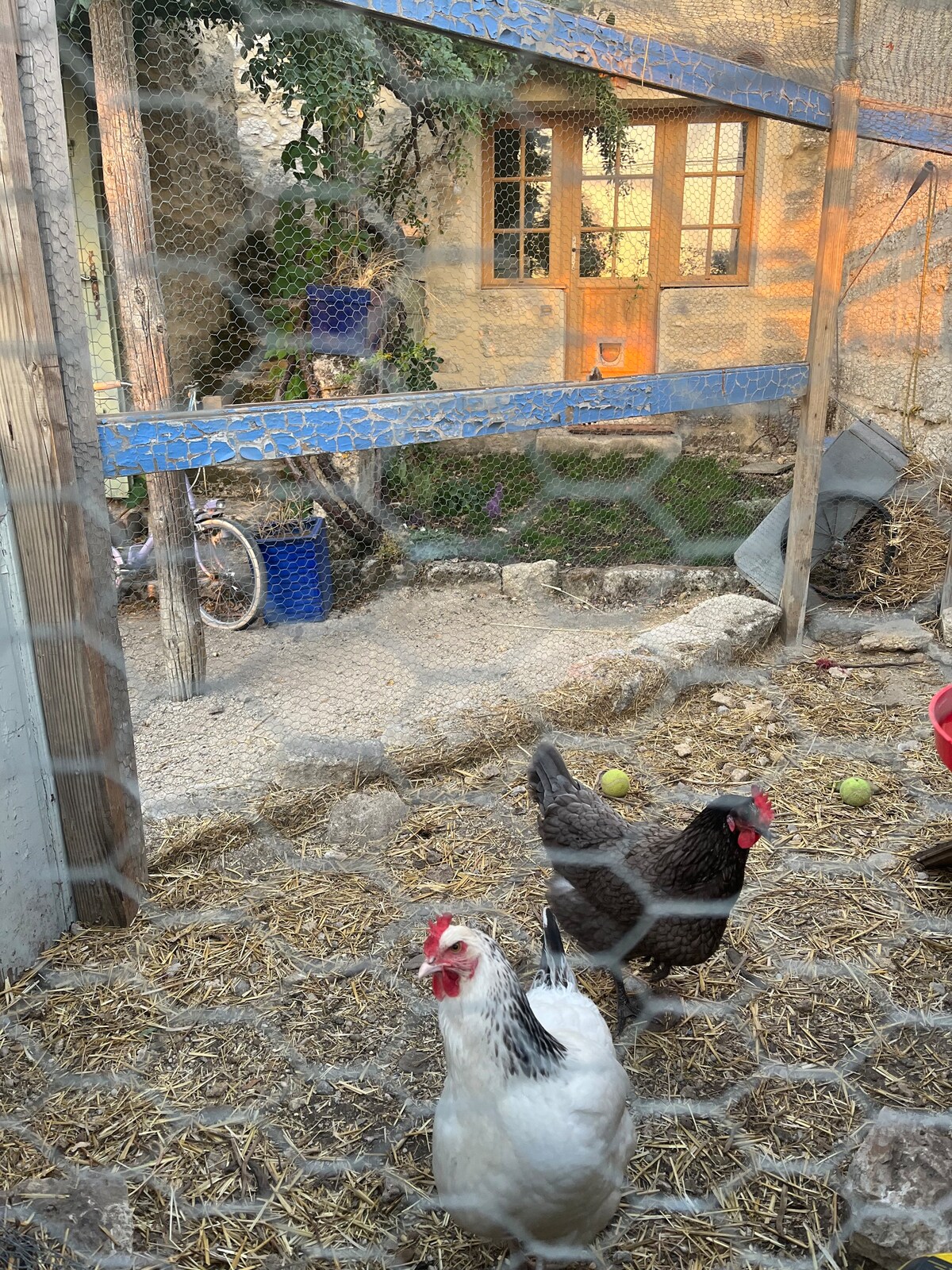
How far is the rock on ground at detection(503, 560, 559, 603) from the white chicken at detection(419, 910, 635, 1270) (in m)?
2.63

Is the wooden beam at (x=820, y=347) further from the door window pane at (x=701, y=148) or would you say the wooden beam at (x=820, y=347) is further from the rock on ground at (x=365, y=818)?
the door window pane at (x=701, y=148)

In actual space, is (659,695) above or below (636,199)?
below

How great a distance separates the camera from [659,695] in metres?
2.62

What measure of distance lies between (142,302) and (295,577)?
1.17 meters

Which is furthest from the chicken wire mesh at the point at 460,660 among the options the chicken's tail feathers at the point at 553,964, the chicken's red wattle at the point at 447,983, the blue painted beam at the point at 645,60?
the chicken's red wattle at the point at 447,983

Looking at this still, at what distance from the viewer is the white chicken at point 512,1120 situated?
98cm

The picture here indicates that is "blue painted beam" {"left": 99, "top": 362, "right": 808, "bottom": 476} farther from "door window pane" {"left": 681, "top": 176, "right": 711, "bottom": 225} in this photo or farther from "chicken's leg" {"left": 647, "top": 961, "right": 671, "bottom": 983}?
"door window pane" {"left": 681, "top": 176, "right": 711, "bottom": 225}

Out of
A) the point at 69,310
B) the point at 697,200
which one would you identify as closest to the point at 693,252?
the point at 697,200

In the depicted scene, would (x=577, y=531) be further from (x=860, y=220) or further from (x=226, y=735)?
(x=226, y=735)

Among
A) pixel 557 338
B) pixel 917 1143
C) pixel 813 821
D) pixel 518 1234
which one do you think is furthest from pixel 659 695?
pixel 557 338

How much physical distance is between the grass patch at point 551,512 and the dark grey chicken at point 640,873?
233cm

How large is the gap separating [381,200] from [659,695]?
251cm

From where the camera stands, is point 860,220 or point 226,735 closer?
point 226,735

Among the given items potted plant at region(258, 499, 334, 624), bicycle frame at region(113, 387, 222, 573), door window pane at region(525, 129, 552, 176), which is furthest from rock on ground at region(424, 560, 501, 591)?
door window pane at region(525, 129, 552, 176)
